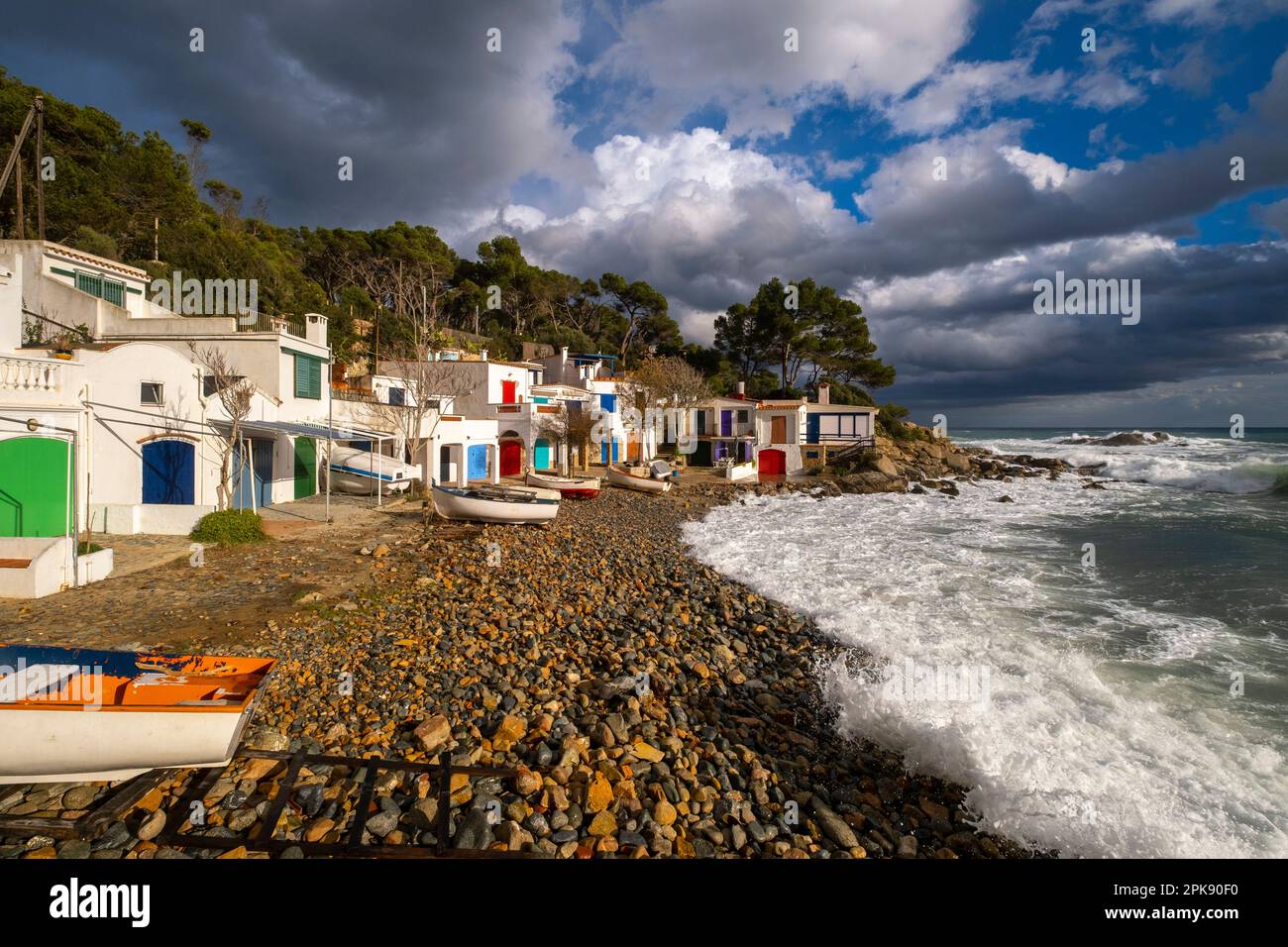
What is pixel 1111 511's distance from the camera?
29453 millimetres

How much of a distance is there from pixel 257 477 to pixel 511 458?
14.9m

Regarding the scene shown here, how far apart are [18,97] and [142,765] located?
1615 inches

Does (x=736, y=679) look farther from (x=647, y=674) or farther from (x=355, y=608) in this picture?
(x=355, y=608)

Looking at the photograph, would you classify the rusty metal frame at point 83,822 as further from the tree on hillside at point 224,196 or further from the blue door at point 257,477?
the tree on hillside at point 224,196

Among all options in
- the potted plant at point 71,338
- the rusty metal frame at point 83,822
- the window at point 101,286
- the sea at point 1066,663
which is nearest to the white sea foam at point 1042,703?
the sea at point 1066,663

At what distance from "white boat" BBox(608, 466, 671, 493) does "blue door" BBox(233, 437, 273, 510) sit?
636 inches

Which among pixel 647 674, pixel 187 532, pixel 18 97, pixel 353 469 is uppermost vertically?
pixel 18 97

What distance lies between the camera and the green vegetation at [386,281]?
96.7ft

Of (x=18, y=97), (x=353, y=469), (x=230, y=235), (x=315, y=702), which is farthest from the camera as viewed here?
(x=230, y=235)

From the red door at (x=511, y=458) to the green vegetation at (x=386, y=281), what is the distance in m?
7.24

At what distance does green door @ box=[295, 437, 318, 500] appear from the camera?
20.5 meters

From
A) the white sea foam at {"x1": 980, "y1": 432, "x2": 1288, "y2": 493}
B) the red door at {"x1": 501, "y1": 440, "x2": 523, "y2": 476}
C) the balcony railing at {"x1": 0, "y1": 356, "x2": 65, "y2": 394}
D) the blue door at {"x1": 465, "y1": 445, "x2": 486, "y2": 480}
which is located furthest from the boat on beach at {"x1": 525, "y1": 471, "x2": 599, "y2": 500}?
the white sea foam at {"x1": 980, "y1": 432, "x2": 1288, "y2": 493}

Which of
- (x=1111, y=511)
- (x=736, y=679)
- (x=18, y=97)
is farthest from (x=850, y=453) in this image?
(x=18, y=97)
